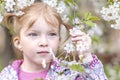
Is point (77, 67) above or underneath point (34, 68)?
above

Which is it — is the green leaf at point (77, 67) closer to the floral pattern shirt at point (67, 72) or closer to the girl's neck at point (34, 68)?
the floral pattern shirt at point (67, 72)

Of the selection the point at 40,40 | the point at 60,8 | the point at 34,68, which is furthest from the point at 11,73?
the point at 60,8

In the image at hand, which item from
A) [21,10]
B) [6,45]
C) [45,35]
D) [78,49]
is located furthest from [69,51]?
[6,45]

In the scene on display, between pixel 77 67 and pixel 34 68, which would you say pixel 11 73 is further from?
pixel 77 67

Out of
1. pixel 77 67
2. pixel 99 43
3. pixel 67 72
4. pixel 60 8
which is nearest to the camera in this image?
pixel 77 67

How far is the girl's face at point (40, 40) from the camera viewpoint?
337 cm

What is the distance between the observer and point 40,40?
3.38 metres

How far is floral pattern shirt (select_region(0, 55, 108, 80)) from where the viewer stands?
314cm

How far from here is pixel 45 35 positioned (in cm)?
340

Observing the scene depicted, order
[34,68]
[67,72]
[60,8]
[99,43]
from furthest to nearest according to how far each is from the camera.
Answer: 1. [99,43]
2. [34,68]
3. [60,8]
4. [67,72]

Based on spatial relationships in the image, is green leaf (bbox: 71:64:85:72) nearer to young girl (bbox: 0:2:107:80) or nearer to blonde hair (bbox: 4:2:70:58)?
young girl (bbox: 0:2:107:80)

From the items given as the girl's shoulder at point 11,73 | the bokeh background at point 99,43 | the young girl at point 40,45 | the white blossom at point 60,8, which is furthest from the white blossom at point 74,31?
the bokeh background at point 99,43

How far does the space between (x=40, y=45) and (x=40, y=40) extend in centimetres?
4

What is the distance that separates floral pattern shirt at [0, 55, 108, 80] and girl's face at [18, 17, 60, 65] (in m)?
0.08
